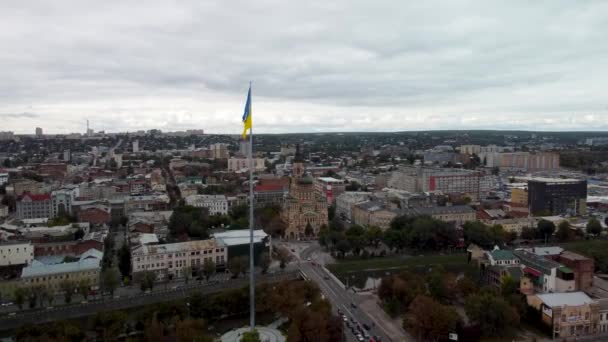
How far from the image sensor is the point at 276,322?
32.8 meters

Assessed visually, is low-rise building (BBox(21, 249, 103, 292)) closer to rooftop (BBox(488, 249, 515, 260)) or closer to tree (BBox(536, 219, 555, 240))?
rooftop (BBox(488, 249, 515, 260))

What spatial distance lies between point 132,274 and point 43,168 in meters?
84.5

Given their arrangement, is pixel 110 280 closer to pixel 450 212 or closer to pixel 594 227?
pixel 450 212

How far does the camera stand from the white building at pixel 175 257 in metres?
42.2

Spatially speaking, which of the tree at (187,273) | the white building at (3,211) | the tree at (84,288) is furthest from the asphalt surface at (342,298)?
the white building at (3,211)

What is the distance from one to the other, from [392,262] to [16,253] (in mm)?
34036

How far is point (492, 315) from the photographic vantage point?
28.7 meters

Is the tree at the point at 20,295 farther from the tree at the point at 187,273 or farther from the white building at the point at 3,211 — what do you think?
the white building at the point at 3,211

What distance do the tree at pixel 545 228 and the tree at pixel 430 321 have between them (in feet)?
102

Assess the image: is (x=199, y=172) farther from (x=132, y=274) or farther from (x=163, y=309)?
(x=163, y=309)

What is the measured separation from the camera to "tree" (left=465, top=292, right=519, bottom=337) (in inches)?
1127

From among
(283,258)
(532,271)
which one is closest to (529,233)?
(532,271)

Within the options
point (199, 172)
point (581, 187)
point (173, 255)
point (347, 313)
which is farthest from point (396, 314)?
point (199, 172)

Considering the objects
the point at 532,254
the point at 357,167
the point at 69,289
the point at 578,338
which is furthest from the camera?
the point at 357,167
